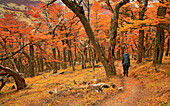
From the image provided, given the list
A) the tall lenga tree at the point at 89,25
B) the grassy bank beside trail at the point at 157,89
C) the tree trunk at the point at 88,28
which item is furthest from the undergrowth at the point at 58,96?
the grassy bank beside trail at the point at 157,89

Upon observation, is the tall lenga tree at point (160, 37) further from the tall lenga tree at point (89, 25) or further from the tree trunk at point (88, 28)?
the tree trunk at point (88, 28)

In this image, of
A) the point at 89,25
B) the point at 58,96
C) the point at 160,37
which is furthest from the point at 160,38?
the point at 58,96

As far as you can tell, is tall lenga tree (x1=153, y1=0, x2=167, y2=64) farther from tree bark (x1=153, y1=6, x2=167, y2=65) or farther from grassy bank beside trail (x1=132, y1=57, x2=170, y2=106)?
grassy bank beside trail (x1=132, y1=57, x2=170, y2=106)

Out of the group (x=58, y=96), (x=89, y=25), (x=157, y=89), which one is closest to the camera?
(x=157, y=89)

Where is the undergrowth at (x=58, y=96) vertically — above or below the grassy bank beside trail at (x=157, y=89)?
below

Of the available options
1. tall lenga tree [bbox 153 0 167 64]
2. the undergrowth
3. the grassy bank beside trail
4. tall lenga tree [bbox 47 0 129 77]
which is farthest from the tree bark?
the undergrowth

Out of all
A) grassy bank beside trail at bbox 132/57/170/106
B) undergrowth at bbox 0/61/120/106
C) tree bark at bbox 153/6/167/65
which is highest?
tree bark at bbox 153/6/167/65

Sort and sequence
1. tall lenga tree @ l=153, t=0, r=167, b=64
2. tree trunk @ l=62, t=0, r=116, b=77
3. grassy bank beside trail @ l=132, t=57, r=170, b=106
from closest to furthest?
grassy bank beside trail @ l=132, t=57, r=170, b=106 → tree trunk @ l=62, t=0, r=116, b=77 → tall lenga tree @ l=153, t=0, r=167, b=64

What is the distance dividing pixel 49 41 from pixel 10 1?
8665 cm

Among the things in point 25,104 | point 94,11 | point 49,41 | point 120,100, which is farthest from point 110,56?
point 94,11

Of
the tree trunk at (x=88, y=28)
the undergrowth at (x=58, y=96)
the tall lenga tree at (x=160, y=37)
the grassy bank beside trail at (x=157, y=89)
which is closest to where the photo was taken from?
the grassy bank beside trail at (x=157, y=89)

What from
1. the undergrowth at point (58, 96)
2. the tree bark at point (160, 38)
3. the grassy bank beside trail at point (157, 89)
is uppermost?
the tree bark at point (160, 38)

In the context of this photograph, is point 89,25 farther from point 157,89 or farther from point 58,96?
point 157,89

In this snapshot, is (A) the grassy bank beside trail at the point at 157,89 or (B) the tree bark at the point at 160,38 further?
(B) the tree bark at the point at 160,38
